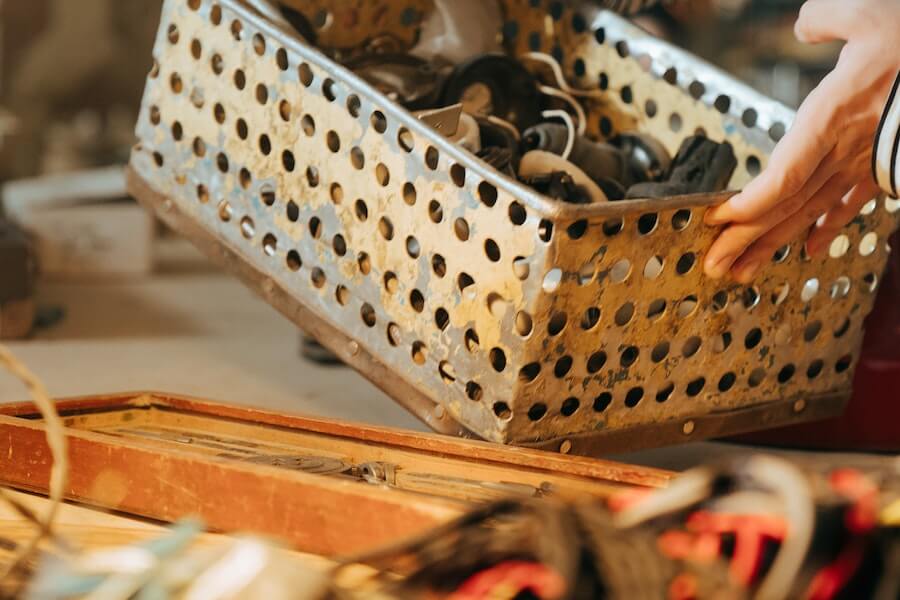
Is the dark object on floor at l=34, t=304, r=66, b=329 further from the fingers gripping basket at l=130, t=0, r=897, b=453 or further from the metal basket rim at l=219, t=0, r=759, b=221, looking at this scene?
the metal basket rim at l=219, t=0, r=759, b=221

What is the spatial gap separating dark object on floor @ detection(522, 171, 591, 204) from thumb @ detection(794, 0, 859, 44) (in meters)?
0.16

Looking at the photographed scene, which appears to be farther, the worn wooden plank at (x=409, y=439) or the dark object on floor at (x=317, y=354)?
the dark object on floor at (x=317, y=354)

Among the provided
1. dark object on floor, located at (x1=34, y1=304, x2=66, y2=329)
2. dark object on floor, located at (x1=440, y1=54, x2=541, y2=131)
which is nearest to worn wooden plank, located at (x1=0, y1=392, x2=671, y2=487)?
dark object on floor, located at (x1=440, y1=54, x2=541, y2=131)

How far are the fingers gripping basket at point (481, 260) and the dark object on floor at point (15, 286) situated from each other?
0.20 metres

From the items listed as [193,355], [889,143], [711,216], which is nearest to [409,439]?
[711,216]

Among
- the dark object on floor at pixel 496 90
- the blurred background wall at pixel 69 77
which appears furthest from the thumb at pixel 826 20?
the blurred background wall at pixel 69 77

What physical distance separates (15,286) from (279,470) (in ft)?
1.87

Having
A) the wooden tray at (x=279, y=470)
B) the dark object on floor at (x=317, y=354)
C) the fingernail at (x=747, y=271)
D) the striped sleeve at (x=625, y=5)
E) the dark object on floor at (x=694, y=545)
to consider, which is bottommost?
the dark object on floor at (x=317, y=354)

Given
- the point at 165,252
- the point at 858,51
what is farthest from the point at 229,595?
the point at 165,252

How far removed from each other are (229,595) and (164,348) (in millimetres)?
656

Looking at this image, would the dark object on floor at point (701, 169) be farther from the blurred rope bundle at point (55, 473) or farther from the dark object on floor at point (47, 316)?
the dark object on floor at point (47, 316)

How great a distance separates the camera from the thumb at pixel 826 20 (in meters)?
0.67

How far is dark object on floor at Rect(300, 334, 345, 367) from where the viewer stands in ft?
3.33

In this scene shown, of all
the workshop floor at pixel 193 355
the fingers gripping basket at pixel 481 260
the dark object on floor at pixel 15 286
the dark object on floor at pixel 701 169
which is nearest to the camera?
the fingers gripping basket at pixel 481 260
